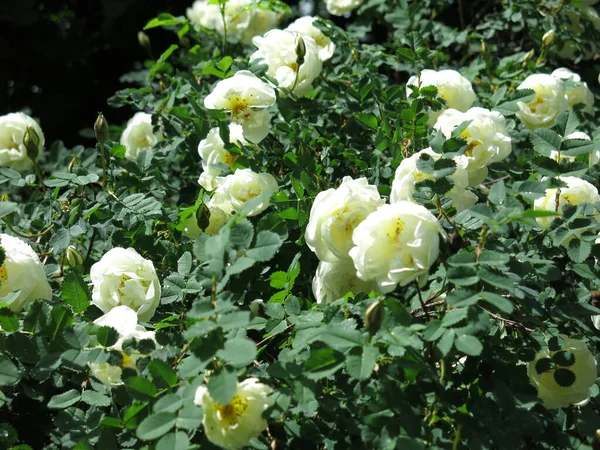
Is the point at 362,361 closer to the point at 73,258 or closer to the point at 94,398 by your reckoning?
the point at 94,398

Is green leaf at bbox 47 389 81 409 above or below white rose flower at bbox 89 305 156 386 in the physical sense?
below

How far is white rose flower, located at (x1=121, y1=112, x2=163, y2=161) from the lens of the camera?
7.63ft

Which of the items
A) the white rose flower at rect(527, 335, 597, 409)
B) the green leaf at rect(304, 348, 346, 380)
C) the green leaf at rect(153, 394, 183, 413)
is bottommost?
the white rose flower at rect(527, 335, 597, 409)

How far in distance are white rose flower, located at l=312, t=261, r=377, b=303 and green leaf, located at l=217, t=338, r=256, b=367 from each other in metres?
0.39

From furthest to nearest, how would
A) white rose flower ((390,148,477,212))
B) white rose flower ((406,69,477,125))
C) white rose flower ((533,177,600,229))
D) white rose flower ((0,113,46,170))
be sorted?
1. white rose flower ((0,113,46,170))
2. white rose flower ((406,69,477,125))
3. white rose flower ((533,177,600,229))
4. white rose flower ((390,148,477,212))

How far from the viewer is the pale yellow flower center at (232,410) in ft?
3.63

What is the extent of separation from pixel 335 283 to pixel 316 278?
0.05 m

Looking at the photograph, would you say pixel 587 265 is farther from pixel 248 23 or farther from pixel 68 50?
pixel 68 50

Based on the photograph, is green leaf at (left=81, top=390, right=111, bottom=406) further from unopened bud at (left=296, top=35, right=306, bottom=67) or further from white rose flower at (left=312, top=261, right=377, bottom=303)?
unopened bud at (left=296, top=35, right=306, bottom=67)

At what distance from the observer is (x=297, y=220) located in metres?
1.62

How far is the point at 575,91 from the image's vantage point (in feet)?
7.20

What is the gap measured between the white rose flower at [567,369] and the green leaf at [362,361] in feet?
1.40

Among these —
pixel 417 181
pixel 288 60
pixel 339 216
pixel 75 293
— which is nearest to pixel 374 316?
pixel 339 216

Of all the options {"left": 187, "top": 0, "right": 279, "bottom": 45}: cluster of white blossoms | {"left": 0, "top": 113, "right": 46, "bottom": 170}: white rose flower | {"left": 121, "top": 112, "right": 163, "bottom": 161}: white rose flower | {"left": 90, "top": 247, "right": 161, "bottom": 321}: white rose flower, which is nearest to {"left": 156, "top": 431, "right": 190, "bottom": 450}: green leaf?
{"left": 90, "top": 247, "right": 161, "bottom": 321}: white rose flower
